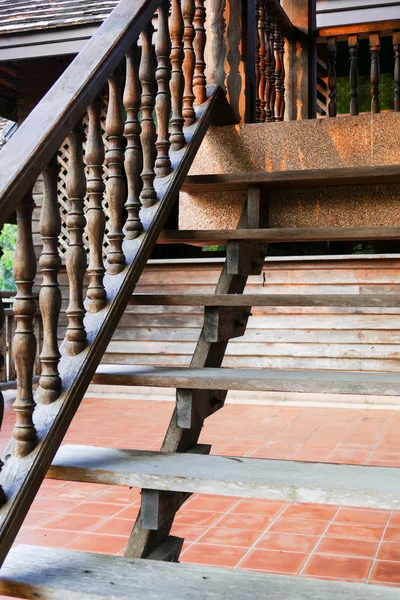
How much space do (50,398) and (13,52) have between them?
267 inches

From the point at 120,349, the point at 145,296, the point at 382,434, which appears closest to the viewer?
the point at 145,296

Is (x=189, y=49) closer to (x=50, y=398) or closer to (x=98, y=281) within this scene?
(x=98, y=281)

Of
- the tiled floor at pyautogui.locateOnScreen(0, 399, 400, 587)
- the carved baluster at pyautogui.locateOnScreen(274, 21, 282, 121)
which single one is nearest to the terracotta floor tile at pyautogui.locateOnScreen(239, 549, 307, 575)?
the tiled floor at pyautogui.locateOnScreen(0, 399, 400, 587)

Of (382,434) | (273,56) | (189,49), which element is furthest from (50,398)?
(382,434)

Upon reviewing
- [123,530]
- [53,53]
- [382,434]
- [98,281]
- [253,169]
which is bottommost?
[382,434]

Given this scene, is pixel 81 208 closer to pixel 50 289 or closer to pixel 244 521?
pixel 50 289

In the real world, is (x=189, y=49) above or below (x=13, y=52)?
below

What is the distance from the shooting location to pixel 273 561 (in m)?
3.06

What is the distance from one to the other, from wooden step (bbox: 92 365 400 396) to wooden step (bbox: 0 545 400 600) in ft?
1.79

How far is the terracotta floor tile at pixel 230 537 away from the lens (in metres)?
3.32

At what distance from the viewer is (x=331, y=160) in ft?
10.4

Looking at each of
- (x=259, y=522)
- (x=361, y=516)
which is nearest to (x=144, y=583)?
(x=259, y=522)

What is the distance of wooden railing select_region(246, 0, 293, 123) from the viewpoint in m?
3.55

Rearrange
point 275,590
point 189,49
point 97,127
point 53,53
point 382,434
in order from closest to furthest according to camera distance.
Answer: point 275,590, point 97,127, point 189,49, point 382,434, point 53,53
